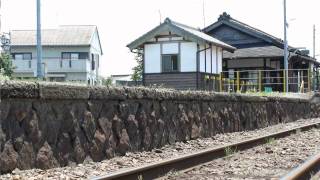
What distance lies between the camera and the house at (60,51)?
181 feet

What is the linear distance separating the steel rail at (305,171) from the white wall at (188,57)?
23730 mm

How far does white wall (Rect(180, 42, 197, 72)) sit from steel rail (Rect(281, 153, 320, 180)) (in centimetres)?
2373

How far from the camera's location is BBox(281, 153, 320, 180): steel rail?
614cm

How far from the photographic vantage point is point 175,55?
32.9 meters

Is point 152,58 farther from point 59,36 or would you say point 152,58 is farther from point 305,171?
point 59,36

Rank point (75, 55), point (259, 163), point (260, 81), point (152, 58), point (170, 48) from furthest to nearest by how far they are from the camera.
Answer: point (75, 55) < point (152, 58) < point (170, 48) < point (260, 81) < point (259, 163)

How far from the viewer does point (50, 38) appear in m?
57.6

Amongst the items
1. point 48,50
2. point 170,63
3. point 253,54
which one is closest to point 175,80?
point 170,63

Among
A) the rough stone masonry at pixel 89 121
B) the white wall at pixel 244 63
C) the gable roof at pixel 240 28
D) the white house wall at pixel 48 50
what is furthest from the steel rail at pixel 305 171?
the white house wall at pixel 48 50

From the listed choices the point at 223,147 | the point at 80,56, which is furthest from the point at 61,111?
the point at 80,56

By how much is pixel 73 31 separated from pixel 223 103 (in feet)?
153

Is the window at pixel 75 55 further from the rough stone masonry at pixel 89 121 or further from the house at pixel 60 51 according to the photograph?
the rough stone masonry at pixel 89 121

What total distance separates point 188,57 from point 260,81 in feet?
14.3

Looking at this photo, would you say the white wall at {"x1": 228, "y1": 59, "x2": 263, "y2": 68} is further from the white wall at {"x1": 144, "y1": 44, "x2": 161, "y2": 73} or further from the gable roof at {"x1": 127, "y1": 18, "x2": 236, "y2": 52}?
the white wall at {"x1": 144, "y1": 44, "x2": 161, "y2": 73}
